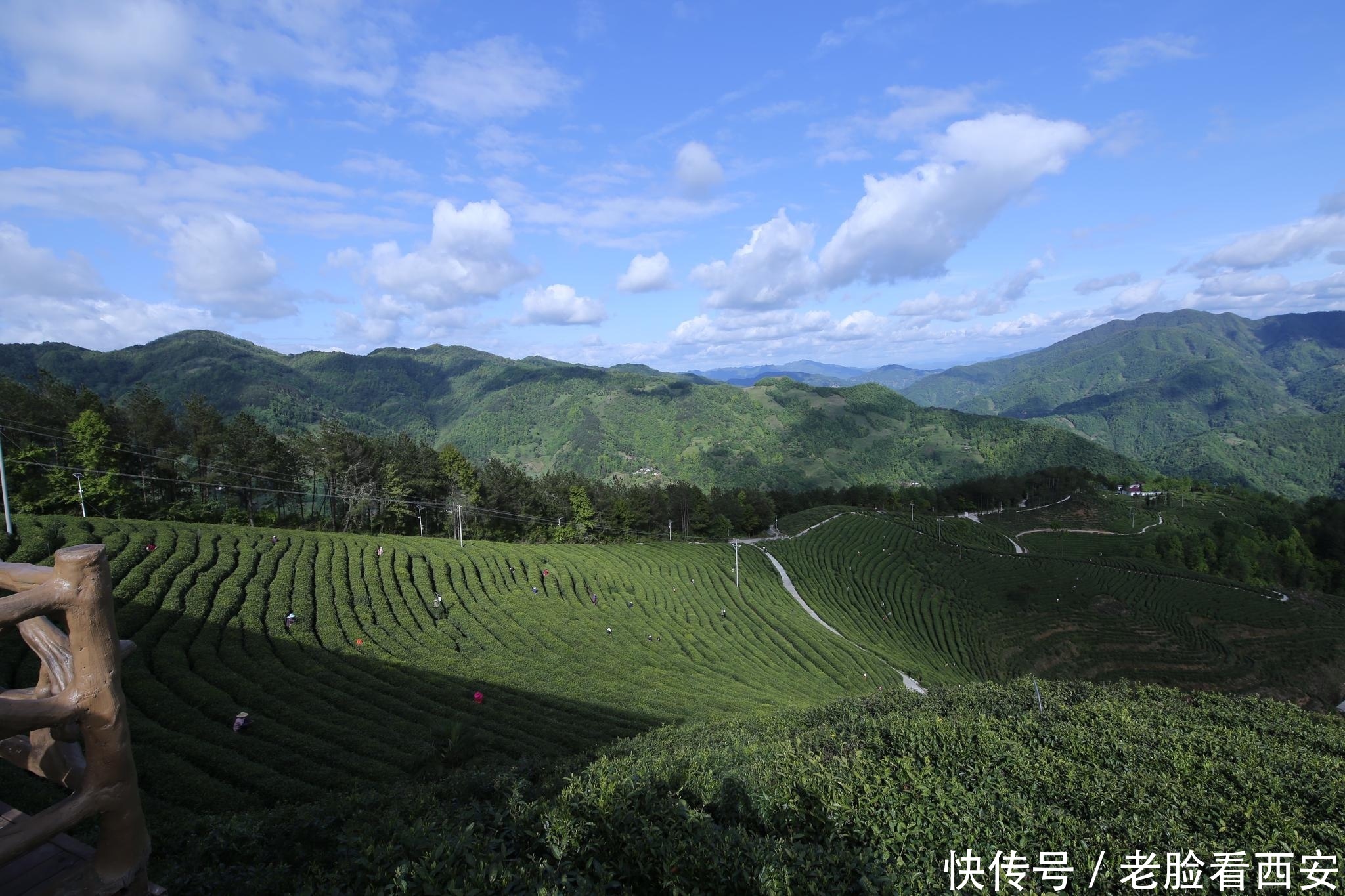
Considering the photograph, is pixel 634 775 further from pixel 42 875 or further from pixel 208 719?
pixel 208 719

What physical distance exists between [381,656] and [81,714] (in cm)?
2056

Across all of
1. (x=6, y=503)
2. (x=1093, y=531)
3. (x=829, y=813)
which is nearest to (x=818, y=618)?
(x=829, y=813)

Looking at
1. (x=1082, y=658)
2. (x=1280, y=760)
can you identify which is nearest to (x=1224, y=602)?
(x=1082, y=658)

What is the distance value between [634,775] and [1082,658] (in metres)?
50.3

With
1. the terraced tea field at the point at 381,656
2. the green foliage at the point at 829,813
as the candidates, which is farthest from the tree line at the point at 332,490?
the green foliage at the point at 829,813

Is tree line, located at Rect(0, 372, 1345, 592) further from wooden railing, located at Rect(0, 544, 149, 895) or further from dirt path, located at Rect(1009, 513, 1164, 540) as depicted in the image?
wooden railing, located at Rect(0, 544, 149, 895)

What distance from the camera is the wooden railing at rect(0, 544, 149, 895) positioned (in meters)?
2.56

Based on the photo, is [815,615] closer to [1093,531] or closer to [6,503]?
[6,503]

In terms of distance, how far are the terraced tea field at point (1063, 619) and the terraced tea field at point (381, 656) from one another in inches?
497

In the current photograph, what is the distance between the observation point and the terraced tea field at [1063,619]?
40031mm

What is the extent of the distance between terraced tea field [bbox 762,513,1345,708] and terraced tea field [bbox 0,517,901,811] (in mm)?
12624

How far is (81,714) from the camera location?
8.83 feet

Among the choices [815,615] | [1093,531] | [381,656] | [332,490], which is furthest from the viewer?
[1093,531]

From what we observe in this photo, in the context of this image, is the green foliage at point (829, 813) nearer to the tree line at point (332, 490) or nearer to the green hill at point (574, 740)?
the green hill at point (574, 740)
